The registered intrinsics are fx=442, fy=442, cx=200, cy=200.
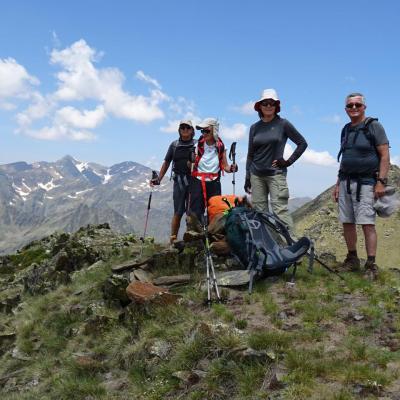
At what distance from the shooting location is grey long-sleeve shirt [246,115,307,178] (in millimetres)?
12266

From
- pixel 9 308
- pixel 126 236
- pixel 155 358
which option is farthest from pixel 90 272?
pixel 155 358

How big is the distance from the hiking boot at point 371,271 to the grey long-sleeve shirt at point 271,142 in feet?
11.2

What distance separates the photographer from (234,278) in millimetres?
11055

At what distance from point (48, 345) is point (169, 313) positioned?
3725mm

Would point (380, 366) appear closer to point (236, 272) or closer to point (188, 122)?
point (236, 272)

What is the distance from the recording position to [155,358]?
8625 millimetres

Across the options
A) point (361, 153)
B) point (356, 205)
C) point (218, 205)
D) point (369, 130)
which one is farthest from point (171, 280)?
point (369, 130)

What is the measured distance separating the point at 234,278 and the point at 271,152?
377cm

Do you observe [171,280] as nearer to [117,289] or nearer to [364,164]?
[117,289]

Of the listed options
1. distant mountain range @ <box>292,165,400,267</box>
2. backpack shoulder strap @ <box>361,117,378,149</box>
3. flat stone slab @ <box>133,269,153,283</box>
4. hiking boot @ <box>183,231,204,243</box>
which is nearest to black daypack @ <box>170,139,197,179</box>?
hiking boot @ <box>183,231,204,243</box>

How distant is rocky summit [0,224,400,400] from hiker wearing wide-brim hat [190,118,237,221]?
6.16 feet

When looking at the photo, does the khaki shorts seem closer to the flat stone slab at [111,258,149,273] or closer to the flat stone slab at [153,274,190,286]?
the flat stone slab at [153,274,190,286]

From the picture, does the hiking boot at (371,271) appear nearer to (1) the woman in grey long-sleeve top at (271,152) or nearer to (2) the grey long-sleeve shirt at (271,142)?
(1) the woman in grey long-sleeve top at (271,152)

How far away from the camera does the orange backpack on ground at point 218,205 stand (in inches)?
554
